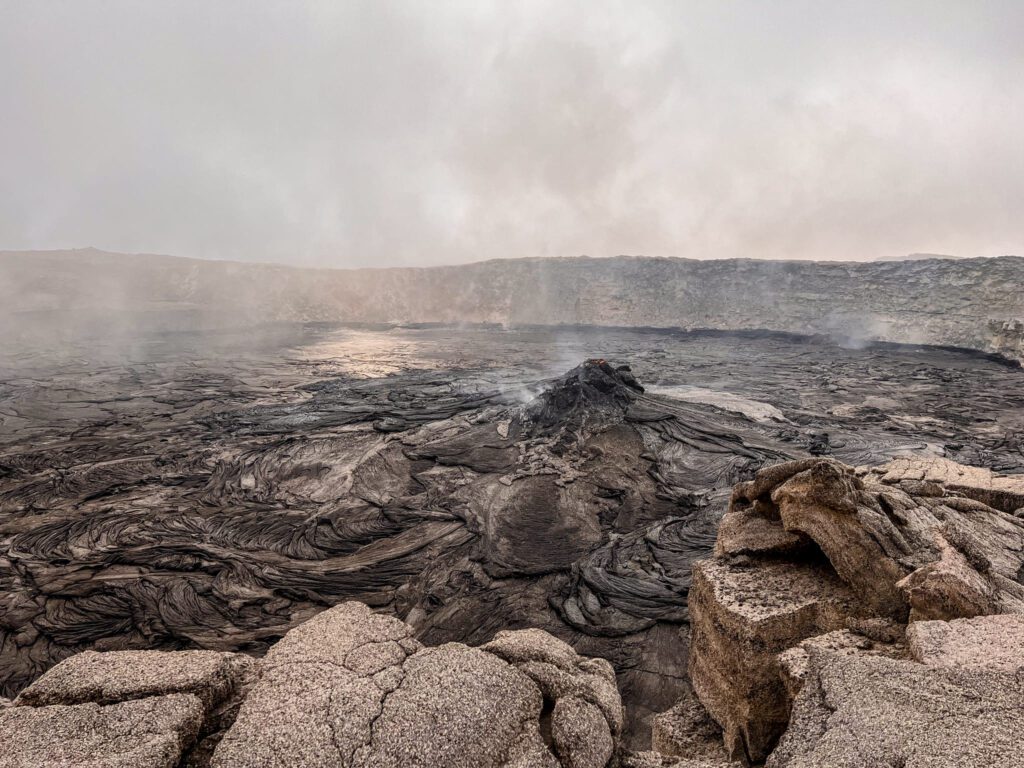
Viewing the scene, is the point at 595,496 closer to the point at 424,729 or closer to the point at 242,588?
the point at 242,588

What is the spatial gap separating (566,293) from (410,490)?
42.5 metres

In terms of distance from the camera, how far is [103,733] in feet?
7.95

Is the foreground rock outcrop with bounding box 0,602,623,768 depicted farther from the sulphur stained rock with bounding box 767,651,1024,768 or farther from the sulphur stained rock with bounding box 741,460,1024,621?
the sulphur stained rock with bounding box 741,460,1024,621

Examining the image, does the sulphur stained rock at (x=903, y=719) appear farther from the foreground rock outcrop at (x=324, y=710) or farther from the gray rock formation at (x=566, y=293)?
the gray rock formation at (x=566, y=293)

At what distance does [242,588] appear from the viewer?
7500 millimetres


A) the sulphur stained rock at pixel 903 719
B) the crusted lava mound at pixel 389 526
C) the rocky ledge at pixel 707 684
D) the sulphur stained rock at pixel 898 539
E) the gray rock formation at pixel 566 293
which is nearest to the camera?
the sulphur stained rock at pixel 903 719

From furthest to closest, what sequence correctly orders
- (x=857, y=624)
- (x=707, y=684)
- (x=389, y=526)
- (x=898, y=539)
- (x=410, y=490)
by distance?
1. (x=410, y=490)
2. (x=389, y=526)
3. (x=707, y=684)
4. (x=898, y=539)
5. (x=857, y=624)

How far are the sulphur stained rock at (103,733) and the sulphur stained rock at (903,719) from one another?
309cm

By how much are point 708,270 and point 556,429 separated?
40.0 metres

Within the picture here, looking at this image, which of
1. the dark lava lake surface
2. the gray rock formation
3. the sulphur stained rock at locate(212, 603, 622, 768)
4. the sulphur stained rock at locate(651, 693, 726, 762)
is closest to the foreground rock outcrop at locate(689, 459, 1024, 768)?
the sulphur stained rock at locate(651, 693, 726, 762)

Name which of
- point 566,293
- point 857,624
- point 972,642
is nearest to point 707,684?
point 857,624

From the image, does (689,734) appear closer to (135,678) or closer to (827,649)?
(827,649)

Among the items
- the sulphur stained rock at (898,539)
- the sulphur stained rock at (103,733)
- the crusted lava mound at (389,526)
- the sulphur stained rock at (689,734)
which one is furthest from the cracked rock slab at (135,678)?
the sulphur stained rock at (898,539)

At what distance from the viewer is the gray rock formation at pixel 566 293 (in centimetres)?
3425
